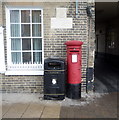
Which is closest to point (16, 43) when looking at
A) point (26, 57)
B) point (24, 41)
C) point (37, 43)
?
point (24, 41)

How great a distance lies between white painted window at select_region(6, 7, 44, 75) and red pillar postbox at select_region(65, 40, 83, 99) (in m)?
1.10

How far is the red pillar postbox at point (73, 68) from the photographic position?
4.69 metres

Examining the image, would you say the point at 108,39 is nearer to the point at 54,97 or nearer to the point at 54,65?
the point at 54,65

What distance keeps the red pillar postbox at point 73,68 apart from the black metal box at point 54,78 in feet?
0.82

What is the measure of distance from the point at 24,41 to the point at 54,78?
71.6 inches

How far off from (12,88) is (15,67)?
0.74m

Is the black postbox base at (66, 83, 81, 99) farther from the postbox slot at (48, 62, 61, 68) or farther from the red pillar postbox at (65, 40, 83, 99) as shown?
the postbox slot at (48, 62, 61, 68)

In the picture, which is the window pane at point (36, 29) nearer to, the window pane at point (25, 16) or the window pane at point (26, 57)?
the window pane at point (25, 16)

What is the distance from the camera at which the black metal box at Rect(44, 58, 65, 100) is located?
467cm

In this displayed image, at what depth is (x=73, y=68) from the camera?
15.7ft

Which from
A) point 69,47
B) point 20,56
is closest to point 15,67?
point 20,56

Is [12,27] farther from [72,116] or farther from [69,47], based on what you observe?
[72,116]

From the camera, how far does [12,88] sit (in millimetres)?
5480

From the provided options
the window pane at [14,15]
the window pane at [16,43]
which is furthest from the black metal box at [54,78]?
the window pane at [14,15]
